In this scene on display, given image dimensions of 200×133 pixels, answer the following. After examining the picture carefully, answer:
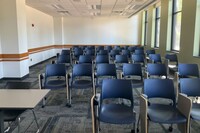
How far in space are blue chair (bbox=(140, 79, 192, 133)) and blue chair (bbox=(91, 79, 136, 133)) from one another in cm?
18

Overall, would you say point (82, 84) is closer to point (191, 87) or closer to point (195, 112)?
point (191, 87)

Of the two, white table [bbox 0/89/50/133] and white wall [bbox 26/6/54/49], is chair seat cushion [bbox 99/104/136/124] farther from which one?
white wall [bbox 26/6/54/49]

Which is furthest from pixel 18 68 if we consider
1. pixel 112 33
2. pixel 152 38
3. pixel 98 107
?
pixel 112 33

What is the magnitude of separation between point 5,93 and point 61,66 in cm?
209

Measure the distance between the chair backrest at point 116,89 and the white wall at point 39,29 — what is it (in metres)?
7.53

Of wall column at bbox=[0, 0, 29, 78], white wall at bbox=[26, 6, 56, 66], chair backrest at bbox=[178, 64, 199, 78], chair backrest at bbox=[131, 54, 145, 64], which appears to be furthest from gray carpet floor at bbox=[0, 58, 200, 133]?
white wall at bbox=[26, 6, 56, 66]

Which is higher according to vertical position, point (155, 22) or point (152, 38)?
point (155, 22)

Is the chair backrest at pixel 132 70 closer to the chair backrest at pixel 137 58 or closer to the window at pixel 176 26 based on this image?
the chair backrest at pixel 137 58

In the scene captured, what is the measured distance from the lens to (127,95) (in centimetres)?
295

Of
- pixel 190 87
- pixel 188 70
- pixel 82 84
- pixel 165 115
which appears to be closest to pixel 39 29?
pixel 82 84

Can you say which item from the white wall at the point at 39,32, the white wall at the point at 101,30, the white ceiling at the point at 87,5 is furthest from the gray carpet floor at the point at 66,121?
the white wall at the point at 101,30

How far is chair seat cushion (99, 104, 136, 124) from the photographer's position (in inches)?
98.9

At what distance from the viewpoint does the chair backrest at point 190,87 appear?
10.0 ft

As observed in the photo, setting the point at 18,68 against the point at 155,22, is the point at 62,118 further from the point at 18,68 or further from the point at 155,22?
the point at 155,22
